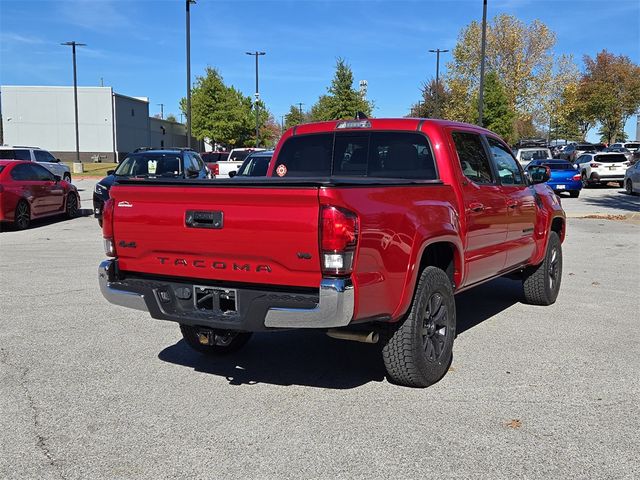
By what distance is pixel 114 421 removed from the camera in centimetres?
409

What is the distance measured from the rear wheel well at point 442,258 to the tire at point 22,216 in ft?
40.3

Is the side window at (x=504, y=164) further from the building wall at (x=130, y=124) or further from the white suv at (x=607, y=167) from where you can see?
the building wall at (x=130, y=124)

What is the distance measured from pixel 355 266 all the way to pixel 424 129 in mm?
2009

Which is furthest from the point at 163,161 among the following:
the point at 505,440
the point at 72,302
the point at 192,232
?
the point at 505,440

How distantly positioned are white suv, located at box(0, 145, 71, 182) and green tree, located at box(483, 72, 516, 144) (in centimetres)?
3184

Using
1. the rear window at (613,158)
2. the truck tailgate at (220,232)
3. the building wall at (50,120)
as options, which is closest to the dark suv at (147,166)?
the truck tailgate at (220,232)

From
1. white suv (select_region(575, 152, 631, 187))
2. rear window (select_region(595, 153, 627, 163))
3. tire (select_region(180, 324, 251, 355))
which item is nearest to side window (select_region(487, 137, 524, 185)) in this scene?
tire (select_region(180, 324, 251, 355))

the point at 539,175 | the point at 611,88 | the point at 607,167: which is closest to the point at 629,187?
the point at 607,167

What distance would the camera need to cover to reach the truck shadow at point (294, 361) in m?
4.93

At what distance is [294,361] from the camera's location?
5363mm

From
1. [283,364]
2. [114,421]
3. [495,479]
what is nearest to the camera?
[495,479]

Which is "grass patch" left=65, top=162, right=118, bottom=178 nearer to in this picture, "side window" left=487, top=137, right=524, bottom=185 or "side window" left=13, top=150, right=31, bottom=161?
"side window" left=13, top=150, right=31, bottom=161

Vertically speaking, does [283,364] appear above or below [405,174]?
below

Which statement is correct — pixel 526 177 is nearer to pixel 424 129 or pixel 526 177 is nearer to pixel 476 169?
pixel 476 169
